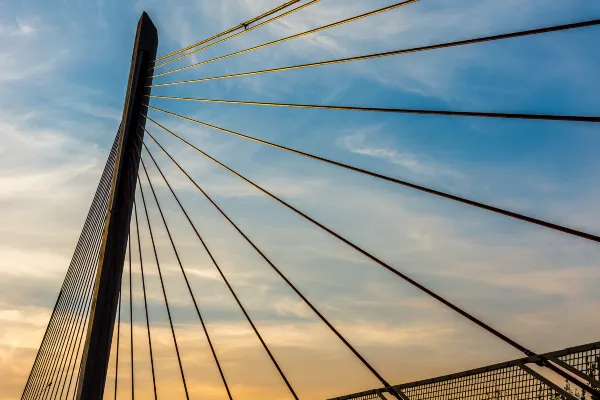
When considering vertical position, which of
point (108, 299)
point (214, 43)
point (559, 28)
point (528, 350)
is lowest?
point (528, 350)

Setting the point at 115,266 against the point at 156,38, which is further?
the point at 156,38

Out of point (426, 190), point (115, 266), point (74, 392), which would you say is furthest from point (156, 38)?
point (426, 190)

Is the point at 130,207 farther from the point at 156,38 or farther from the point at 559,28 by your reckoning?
the point at 559,28

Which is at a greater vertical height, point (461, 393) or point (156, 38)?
point (156, 38)

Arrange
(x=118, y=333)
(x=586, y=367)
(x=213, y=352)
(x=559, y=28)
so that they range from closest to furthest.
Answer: (x=559, y=28)
(x=586, y=367)
(x=213, y=352)
(x=118, y=333)

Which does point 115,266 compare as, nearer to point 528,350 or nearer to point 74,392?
point 74,392

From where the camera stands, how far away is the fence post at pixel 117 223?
442 inches

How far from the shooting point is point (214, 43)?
11938mm

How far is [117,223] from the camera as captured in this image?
1246 cm

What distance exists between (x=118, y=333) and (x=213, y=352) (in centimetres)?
251

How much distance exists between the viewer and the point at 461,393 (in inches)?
319

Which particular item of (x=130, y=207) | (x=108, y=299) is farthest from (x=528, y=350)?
(x=130, y=207)

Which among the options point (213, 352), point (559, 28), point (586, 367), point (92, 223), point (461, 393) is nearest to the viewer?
point (559, 28)

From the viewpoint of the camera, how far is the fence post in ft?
36.8
